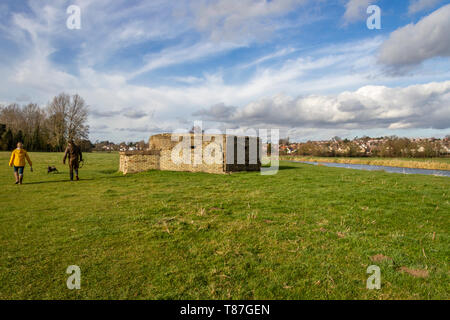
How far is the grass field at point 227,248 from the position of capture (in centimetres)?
326

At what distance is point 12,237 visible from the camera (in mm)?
5055

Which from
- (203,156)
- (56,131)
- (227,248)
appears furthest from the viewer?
(56,131)

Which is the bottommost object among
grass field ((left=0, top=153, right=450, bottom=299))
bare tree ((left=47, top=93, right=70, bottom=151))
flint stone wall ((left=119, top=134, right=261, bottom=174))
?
grass field ((left=0, top=153, right=450, bottom=299))

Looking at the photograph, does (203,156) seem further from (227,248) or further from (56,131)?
(56,131)

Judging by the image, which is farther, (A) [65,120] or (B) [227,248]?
(A) [65,120]

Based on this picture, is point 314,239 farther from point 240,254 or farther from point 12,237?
point 12,237

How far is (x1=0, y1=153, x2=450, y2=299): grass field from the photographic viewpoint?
3.26 meters

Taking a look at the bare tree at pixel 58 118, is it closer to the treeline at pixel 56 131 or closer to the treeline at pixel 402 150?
the treeline at pixel 56 131

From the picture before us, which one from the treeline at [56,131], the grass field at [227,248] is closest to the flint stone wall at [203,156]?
the grass field at [227,248]

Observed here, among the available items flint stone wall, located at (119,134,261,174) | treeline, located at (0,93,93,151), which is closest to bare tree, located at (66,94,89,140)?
treeline, located at (0,93,93,151)

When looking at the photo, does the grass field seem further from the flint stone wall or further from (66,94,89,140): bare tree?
(66,94,89,140): bare tree

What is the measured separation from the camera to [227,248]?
452cm

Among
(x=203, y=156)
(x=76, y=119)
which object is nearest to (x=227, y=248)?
(x=203, y=156)

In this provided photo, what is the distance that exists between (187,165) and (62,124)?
49974 millimetres
